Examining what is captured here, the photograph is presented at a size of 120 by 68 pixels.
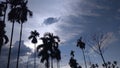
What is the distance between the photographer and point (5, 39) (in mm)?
43750

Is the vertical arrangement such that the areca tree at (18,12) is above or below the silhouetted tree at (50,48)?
above

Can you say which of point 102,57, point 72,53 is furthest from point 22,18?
point 72,53

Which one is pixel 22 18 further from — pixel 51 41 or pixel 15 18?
pixel 51 41

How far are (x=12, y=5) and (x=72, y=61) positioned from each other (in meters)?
66.7

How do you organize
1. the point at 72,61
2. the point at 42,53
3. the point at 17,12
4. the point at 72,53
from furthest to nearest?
the point at 72,53
the point at 72,61
the point at 42,53
the point at 17,12

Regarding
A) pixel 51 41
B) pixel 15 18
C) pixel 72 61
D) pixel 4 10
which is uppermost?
pixel 4 10

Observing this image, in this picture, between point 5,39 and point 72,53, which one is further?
point 72,53

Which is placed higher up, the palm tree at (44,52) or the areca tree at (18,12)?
the areca tree at (18,12)

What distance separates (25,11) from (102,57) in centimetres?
2850

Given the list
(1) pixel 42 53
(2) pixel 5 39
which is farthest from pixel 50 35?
(2) pixel 5 39

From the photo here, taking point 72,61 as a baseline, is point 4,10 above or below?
above

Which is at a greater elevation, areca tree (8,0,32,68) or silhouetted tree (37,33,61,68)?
areca tree (8,0,32,68)

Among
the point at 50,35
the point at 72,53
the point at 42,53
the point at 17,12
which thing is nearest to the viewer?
the point at 17,12

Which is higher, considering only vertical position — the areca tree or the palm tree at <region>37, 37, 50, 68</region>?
the areca tree
